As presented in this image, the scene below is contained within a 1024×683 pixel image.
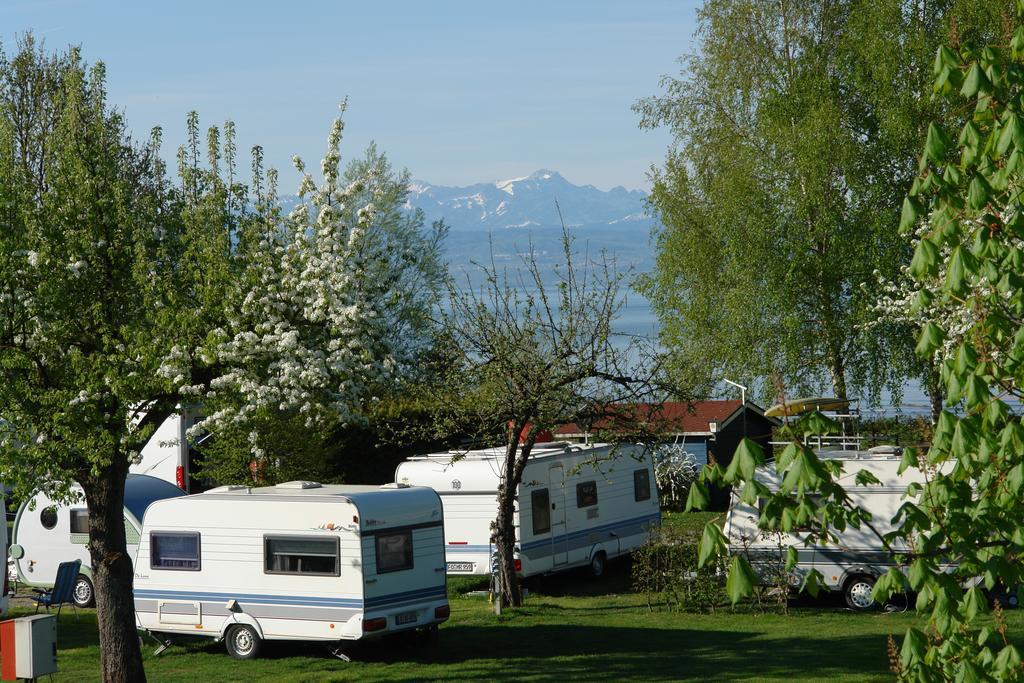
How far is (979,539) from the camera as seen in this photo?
5598mm

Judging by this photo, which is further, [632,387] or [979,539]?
[632,387]

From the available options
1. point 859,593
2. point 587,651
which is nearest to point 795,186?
point 859,593

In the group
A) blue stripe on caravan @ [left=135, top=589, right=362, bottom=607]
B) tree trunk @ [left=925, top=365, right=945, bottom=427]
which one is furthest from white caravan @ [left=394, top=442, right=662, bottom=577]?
tree trunk @ [left=925, top=365, right=945, bottom=427]

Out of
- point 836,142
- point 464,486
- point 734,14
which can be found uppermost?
point 734,14

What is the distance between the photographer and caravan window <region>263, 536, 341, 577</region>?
53.6 ft

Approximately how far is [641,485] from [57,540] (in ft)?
38.8

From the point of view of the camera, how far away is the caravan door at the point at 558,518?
2286cm

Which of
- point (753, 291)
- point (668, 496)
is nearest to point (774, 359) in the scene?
point (753, 291)

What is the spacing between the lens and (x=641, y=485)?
2598cm

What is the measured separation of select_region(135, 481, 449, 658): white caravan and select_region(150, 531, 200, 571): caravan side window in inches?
0.6

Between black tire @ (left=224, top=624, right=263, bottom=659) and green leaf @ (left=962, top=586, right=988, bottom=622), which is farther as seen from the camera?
black tire @ (left=224, top=624, right=263, bottom=659)

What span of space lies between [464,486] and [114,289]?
10447mm

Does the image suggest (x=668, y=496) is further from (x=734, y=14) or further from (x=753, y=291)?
(x=734, y=14)

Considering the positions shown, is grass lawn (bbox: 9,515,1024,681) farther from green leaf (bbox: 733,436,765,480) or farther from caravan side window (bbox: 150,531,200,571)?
green leaf (bbox: 733,436,765,480)
